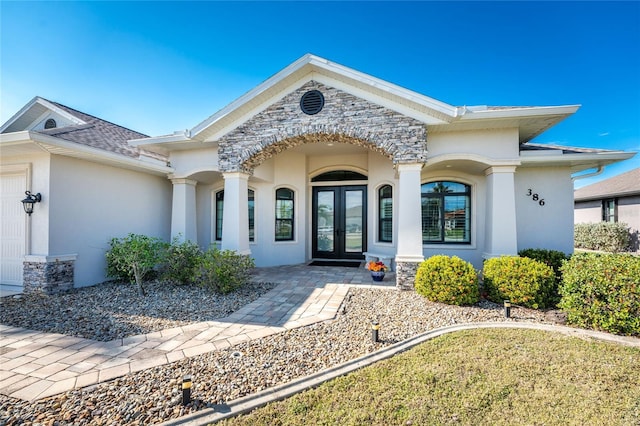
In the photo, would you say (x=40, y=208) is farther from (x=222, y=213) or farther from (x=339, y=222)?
(x=339, y=222)

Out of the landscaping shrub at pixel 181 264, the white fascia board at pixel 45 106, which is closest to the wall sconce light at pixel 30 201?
the landscaping shrub at pixel 181 264

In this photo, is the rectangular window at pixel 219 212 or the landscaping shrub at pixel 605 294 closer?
the landscaping shrub at pixel 605 294

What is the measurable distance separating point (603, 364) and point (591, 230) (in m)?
17.3

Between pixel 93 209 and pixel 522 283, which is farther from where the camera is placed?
pixel 93 209

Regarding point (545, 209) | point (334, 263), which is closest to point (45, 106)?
point (334, 263)

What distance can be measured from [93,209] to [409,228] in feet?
26.6

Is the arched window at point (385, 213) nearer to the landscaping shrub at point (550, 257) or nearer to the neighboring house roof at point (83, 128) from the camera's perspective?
the landscaping shrub at point (550, 257)

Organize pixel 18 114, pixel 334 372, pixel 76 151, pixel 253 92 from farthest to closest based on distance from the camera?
pixel 18 114, pixel 253 92, pixel 76 151, pixel 334 372

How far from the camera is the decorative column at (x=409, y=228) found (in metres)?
6.40

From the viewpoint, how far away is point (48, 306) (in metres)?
5.27

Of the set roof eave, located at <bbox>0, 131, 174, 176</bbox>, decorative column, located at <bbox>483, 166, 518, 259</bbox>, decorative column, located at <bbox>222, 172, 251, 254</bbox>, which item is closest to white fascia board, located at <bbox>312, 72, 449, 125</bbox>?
decorative column, located at <bbox>483, 166, 518, 259</bbox>

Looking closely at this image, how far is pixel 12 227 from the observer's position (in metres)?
6.45

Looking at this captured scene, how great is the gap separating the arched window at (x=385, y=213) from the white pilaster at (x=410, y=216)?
2.67m

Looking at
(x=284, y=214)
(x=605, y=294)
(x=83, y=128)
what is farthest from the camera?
(x=284, y=214)
